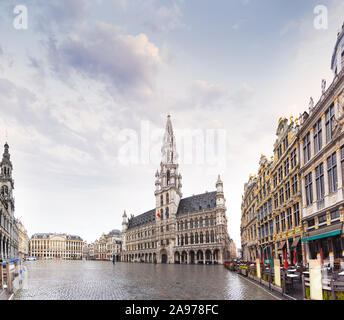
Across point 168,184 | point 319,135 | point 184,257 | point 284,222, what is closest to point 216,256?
point 184,257

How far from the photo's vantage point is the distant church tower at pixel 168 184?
9957 cm

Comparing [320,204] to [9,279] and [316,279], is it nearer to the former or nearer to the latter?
[316,279]

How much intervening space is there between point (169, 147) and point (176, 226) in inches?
1067

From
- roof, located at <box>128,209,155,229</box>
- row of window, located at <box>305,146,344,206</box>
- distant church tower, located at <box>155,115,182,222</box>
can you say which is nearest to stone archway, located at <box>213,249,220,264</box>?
distant church tower, located at <box>155,115,182,222</box>

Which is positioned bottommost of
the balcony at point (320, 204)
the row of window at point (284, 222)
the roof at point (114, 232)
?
the roof at point (114, 232)

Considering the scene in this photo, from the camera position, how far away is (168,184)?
103m

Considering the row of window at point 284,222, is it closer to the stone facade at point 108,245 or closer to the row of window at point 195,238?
the row of window at point 195,238

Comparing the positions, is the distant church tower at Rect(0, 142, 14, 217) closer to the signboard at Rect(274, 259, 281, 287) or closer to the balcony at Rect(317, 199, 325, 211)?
the balcony at Rect(317, 199, 325, 211)

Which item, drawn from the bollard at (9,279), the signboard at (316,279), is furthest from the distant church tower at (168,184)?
the signboard at (316,279)

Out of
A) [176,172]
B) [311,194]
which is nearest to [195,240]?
[176,172]

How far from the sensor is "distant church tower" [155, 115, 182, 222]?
9957 cm

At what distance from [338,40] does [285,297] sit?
2714cm
